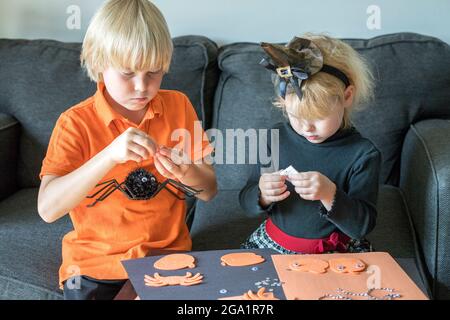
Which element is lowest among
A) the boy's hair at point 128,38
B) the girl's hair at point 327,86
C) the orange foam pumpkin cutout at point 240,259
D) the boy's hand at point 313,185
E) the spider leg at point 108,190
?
the orange foam pumpkin cutout at point 240,259

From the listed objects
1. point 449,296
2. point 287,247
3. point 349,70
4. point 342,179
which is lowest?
point 449,296

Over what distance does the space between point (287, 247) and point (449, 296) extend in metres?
0.42

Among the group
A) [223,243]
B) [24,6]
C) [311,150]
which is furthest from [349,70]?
[24,6]

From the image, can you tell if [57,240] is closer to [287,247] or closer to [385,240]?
[287,247]

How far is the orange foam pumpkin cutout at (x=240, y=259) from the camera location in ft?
4.03

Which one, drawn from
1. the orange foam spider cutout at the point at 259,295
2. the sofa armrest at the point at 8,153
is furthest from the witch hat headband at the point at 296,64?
the sofa armrest at the point at 8,153

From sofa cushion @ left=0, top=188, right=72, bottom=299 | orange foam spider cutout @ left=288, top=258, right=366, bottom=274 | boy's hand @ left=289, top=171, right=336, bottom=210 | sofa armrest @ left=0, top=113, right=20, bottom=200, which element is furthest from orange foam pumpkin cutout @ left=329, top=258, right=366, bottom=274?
sofa armrest @ left=0, top=113, right=20, bottom=200

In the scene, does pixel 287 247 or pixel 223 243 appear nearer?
pixel 287 247

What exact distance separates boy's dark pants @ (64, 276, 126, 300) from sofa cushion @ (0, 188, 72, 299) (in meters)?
0.06

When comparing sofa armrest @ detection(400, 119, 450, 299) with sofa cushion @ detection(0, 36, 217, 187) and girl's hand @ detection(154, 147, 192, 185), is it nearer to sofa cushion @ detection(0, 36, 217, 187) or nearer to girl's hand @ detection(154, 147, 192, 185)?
girl's hand @ detection(154, 147, 192, 185)

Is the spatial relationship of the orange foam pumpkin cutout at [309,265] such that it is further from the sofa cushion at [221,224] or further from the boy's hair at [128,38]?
the boy's hair at [128,38]

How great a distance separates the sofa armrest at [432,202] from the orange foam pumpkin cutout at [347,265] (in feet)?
1.18

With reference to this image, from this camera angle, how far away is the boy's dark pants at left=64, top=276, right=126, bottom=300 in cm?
134

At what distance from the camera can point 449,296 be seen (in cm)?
147
